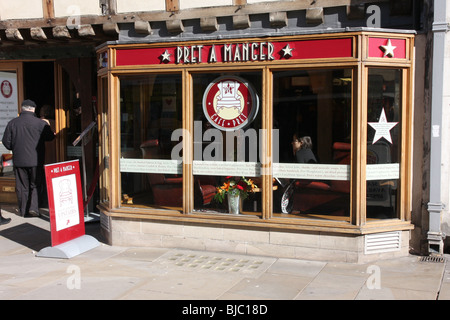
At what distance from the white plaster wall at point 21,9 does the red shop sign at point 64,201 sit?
9.85 ft

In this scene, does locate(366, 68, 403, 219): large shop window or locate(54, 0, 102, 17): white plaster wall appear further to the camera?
locate(54, 0, 102, 17): white plaster wall

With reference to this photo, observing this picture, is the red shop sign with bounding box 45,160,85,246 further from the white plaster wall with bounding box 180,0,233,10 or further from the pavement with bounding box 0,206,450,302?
the white plaster wall with bounding box 180,0,233,10

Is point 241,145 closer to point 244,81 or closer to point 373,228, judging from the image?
point 244,81

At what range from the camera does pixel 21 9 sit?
891 cm

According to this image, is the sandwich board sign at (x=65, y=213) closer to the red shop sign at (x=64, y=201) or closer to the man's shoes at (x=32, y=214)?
the red shop sign at (x=64, y=201)

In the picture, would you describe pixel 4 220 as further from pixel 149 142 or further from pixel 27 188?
pixel 149 142

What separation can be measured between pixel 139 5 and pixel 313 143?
3.31 metres

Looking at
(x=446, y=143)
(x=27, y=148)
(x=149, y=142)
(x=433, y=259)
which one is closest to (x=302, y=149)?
(x=446, y=143)

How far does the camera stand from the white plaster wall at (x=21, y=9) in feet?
28.9

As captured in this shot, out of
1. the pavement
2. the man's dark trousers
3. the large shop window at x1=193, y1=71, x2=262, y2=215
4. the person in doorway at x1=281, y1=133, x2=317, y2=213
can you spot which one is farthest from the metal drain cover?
the man's dark trousers

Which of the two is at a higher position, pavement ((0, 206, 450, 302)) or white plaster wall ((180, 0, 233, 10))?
white plaster wall ((180, 0, 233, 10))

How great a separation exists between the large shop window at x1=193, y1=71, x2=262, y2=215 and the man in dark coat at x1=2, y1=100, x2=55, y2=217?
125 inches

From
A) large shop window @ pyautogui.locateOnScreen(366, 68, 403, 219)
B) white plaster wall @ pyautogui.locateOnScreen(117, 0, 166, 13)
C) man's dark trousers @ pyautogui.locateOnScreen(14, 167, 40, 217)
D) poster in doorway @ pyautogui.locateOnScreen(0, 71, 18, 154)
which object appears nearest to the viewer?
large shop window @ pyautogui.locateOnScreen(366, 68, 403, 219)

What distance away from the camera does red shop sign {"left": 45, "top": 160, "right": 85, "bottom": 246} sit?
22.8 ft
